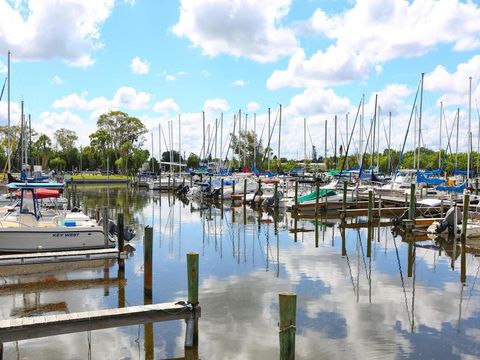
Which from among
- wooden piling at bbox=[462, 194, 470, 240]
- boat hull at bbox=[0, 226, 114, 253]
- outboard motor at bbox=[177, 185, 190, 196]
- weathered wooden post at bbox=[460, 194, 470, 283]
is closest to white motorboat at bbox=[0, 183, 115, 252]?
boat hull at bbox=[0, 226, 114, 253]

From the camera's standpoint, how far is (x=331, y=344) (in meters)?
10.3

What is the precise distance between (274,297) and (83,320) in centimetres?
649

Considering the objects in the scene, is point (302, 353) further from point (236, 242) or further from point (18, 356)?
point (236, 242)

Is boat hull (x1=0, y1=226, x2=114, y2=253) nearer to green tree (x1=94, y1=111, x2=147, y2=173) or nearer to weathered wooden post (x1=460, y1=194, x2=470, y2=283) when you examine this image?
weathered wooden post (x1=460, y1=194, x2=470, y2=283)

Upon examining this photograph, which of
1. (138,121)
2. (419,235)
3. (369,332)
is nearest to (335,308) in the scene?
(369,332)

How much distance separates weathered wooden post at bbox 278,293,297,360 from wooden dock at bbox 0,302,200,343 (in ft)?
8.93

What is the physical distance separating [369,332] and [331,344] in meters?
1.22

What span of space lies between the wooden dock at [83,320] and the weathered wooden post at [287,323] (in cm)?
272

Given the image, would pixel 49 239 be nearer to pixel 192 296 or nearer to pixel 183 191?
pixel 192 296

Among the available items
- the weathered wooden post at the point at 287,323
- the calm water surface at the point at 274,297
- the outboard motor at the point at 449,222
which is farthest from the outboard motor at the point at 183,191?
the weathered wooden post at the point at 287,323

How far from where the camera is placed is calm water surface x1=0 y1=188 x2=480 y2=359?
396 inches

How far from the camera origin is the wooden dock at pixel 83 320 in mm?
8203

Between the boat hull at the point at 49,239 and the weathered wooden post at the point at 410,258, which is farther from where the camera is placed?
the boat hull at the point at 49,239

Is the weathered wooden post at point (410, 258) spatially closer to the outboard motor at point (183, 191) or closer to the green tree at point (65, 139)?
the outboard motor at point (183, 191)
